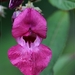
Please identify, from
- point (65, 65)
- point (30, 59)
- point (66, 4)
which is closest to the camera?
point (30, 59)

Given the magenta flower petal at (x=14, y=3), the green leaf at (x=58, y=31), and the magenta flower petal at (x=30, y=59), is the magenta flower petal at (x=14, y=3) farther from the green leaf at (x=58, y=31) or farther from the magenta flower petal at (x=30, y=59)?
the green leaf at (x=58, y=31)

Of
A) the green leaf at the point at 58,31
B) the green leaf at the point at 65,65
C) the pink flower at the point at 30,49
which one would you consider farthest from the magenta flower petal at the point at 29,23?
the green leaf at the point at 65,65

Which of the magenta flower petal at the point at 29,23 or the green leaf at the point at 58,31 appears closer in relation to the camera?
the magenta flower petal at the point at 29,23

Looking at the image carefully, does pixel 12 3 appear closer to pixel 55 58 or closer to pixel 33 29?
pixel 33 29

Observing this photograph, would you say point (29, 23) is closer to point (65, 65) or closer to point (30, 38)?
point (30, 38)

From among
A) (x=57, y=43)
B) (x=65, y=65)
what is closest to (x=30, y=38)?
(x=57, y=43)
